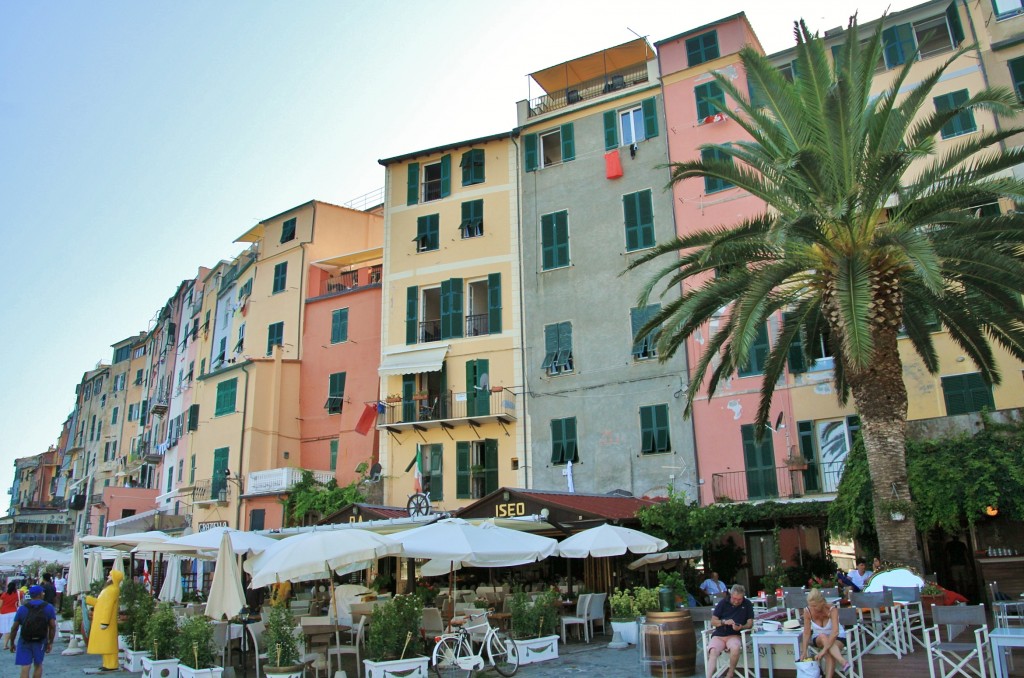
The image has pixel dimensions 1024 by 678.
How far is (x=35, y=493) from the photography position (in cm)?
8269

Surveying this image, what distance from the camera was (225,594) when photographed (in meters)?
13.5

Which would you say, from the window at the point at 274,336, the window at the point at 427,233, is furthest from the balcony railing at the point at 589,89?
the window at the point at 274,336

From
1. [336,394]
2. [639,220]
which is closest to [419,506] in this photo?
[336,394]

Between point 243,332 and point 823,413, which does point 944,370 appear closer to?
point 823,413

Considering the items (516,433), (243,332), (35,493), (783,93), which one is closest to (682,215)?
(516,433)

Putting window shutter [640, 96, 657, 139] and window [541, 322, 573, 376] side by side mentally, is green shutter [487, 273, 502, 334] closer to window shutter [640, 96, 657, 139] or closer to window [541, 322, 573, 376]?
window [541, 322, 573, 376]

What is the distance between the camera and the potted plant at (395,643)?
1161cm

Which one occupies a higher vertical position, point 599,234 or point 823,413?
point 599,234

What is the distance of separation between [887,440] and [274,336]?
25100 mm

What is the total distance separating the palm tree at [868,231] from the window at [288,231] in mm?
22775

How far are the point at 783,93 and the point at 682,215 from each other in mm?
10430

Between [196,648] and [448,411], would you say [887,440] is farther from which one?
[448,411]

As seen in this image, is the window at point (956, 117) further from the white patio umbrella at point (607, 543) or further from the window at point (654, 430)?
the white patio umbrella at point (607, 543)

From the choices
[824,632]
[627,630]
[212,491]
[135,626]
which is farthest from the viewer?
[212,491]
